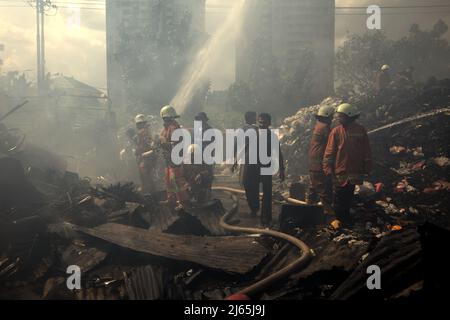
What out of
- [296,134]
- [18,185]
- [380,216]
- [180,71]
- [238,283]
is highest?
[180,71]

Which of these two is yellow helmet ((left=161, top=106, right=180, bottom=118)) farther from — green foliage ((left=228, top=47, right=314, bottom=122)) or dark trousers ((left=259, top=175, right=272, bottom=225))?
green foliage ((left=228, top=47, right=314, bottom=122))

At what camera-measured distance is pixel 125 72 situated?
72.0 feet

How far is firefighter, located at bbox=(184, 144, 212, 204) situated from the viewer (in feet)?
27.5

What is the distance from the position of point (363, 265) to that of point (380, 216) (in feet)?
9.53

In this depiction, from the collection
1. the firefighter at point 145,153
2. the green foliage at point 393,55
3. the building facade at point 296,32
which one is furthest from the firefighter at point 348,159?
the green foliage at point 393,55

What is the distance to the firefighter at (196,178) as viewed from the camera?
8375mm

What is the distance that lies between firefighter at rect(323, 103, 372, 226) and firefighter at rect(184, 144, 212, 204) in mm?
3109

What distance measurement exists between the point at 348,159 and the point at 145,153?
208 inches

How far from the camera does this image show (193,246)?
5.69 metres

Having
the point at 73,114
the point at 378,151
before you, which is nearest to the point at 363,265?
the point at 378,151

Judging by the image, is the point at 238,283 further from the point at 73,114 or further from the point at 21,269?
the point at 73,114

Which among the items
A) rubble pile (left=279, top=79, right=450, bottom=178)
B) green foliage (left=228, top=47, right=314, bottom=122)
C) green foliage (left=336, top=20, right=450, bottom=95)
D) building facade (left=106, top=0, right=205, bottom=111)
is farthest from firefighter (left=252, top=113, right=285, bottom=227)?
green foliage (left=336, top=20, right=450, bottom=95)

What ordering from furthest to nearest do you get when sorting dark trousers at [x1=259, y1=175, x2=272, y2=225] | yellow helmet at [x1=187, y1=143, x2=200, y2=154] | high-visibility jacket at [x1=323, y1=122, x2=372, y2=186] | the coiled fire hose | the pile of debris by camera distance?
yellow helmet at [x1=187, y1=143, x2=200, y2=154] < dark trousers at [x1=259, y1=175, x2=272, y2=225] < high-visibility jacket at [x1=323, y1=122, x2=372, y2=186] < the pile of debris < the coiled fire hose
